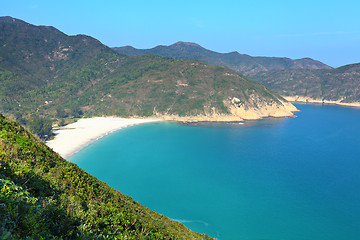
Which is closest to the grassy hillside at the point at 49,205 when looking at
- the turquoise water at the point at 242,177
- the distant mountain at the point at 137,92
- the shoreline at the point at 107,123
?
the turquoise water at the point at 242,177

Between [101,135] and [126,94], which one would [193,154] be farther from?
[126,94]

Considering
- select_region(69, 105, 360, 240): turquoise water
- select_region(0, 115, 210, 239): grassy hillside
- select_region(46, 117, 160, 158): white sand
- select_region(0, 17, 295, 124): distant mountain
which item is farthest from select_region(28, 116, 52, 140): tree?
select_region(0, 115, 210, 239): grassy hillside

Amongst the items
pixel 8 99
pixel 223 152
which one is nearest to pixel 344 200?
pixel 223 152

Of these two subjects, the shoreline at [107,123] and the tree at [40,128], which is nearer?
the shoreline at [107,123]

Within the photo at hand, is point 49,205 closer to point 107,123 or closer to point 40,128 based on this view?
point 40,128

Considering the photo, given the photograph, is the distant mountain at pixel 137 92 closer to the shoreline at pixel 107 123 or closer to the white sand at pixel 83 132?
the shoreline at pixel 107 123

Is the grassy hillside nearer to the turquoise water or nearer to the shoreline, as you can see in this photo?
the turquoise water
